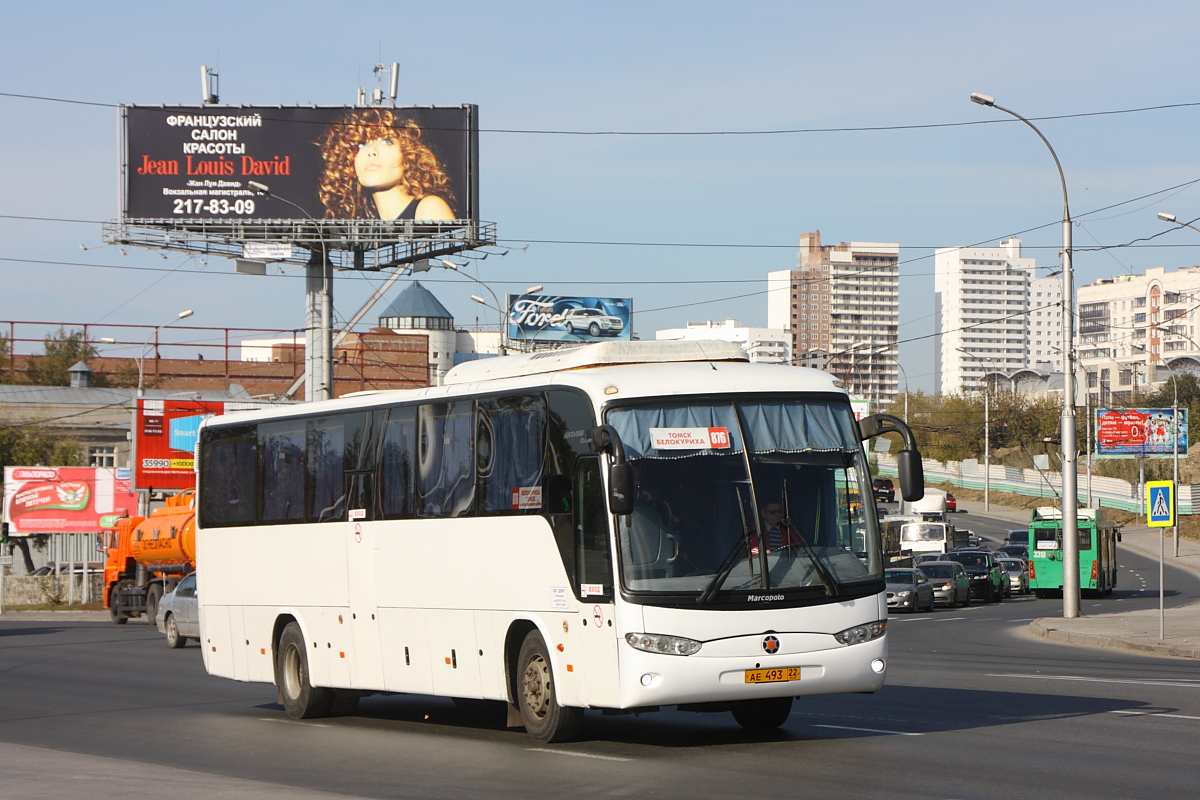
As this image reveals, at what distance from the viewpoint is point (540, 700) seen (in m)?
12.6

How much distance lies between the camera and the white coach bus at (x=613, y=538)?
1148 centimetres

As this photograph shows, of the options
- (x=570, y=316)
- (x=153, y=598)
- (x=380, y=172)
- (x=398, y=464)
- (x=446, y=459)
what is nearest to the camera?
(x=446, y=459)

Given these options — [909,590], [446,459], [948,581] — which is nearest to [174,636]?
[446,459]

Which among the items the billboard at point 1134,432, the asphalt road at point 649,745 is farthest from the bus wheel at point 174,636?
the billboard at point 1134,432

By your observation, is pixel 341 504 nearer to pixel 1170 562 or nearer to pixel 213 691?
pixel 213 691

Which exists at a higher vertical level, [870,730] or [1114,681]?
[870,730]

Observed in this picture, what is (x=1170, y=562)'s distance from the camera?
246 ft

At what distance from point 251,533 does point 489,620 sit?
4863 mm

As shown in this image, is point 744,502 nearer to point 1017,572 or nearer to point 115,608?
point 115,608

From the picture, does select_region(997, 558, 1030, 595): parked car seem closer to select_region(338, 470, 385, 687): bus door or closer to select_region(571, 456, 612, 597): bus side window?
select_region(338, 470, 385, 687): bus door

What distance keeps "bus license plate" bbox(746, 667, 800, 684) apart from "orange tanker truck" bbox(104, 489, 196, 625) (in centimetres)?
2781

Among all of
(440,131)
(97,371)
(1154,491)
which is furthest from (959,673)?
(97,371)

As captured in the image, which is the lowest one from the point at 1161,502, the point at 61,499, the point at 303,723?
the point at 303,723

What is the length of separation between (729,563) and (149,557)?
31.5m
